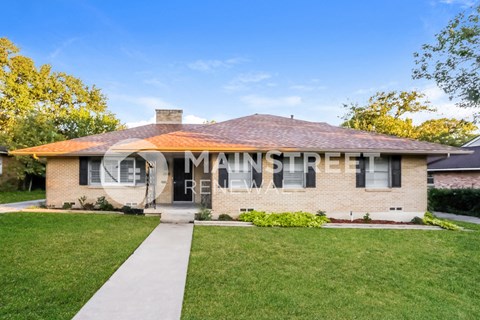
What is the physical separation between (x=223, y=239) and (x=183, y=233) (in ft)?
4.65

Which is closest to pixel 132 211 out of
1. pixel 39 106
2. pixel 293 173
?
pixel 293 173

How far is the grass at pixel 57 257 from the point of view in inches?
153

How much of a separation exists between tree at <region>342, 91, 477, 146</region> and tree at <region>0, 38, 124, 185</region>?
2546 centimetres

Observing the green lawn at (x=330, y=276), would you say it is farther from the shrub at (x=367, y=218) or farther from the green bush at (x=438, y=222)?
the shrub at (x=367, y=218)

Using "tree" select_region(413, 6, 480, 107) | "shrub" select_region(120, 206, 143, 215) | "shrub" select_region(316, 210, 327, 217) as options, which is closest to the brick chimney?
"shrub" select_region(120, 206, 143, 215)

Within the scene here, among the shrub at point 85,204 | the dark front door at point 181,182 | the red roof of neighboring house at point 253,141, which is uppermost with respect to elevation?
the red roof of neighboring house at point 253,141

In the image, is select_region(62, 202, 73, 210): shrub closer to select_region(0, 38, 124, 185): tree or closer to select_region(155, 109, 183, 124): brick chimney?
select_region(155, 109, 183, 124): brick chimney

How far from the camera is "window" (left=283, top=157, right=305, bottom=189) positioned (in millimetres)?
11281

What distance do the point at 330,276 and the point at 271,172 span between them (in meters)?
6.03

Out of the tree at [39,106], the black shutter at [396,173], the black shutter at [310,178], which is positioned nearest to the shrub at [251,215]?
the black shutter at [310,178]

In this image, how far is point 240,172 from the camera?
11.1 metres

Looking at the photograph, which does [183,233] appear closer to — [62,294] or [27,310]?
[62,294]

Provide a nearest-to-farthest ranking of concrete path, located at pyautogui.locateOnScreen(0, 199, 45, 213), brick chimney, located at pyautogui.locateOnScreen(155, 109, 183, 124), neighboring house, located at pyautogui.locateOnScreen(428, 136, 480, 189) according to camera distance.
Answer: concrete path, located at pyautogui.locateOnScreen(0, 199, 45, 213) < neighboring house, located at pyautogui.locateOnScreen(428, 136, 480, 189) < brick chimney, located at pyautogui.locateOnScreen(155, 109, 183, 124)

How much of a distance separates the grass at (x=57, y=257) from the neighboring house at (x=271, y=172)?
241 cm
